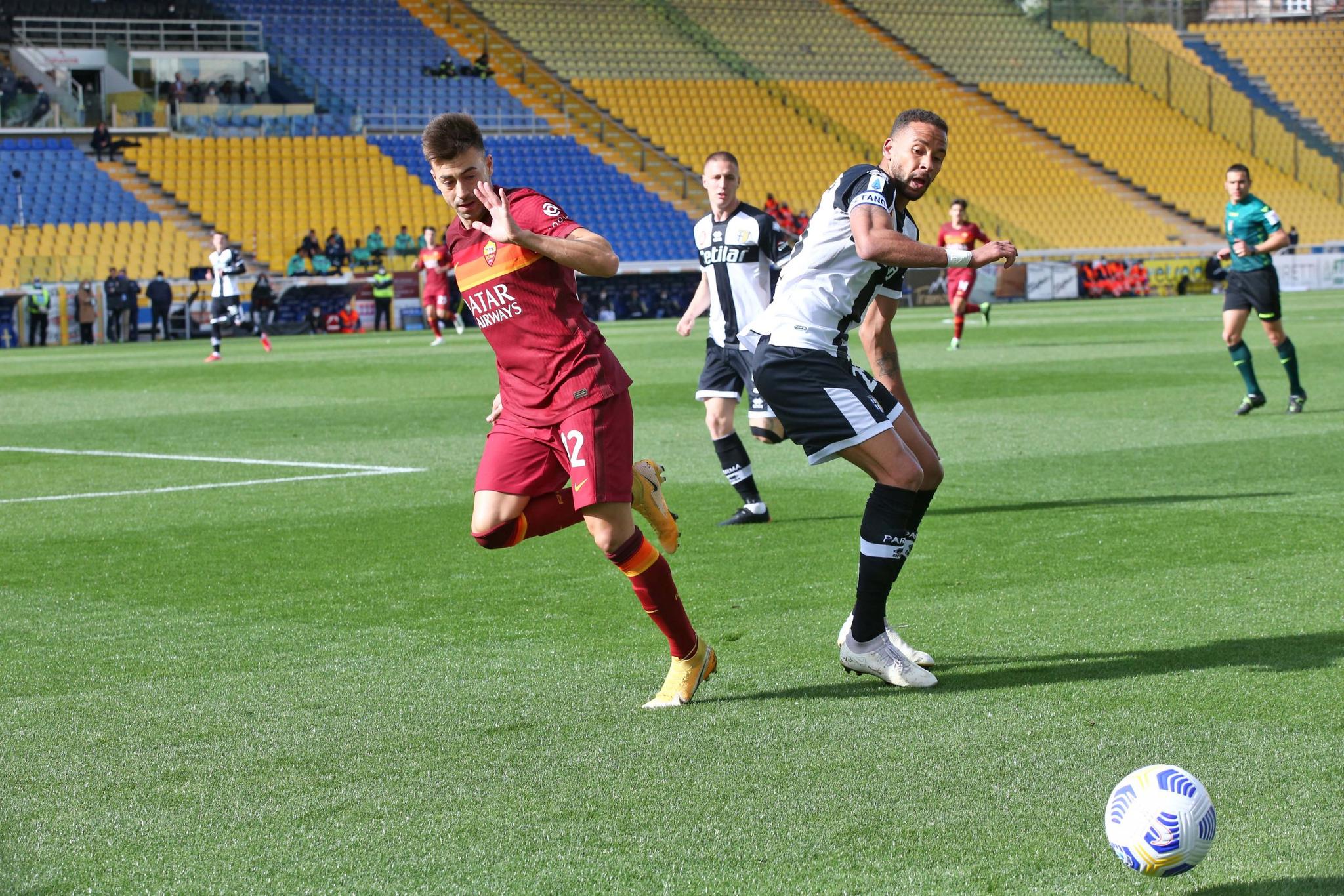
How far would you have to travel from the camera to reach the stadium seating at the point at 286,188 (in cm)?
3853

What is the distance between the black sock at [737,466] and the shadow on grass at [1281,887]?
18.7 ft

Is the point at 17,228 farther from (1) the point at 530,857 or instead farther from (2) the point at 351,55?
(1) the point at 530,857

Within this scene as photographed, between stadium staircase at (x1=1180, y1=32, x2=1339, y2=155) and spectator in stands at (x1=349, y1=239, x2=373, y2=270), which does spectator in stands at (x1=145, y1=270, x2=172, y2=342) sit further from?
stadium staircase at (x1=1180, y1=32, x2=1339, y2=155)

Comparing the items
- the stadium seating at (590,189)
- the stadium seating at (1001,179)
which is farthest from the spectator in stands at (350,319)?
→ the stadium seating at (1001,179)

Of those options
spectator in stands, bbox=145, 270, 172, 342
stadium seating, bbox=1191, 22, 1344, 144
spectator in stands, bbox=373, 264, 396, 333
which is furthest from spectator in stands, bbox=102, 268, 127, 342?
stadium seating, bbox=1191, 22, 1344, 144

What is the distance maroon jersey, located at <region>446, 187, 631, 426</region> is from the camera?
5.21m

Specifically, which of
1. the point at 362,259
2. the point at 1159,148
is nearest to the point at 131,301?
the point at 362,259

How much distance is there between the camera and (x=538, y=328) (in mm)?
5266

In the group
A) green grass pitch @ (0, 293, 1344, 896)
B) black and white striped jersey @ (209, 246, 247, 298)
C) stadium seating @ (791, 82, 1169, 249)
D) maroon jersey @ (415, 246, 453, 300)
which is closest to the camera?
green grass pitch @ (0, 293, 1344, 896)

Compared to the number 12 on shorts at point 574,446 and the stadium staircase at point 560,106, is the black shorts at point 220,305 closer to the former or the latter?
the stadium staircase at point 560,106

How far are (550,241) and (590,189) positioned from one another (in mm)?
38675

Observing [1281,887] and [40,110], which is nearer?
[1281,887]

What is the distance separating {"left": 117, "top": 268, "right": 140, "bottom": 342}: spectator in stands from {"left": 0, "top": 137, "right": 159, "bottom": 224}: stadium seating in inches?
111

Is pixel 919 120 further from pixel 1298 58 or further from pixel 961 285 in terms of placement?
pixel 1298 58
